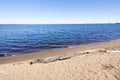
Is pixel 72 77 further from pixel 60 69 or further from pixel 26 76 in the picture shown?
pixel 26 76

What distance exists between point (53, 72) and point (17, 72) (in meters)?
2.09

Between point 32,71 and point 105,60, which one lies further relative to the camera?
point 105,60

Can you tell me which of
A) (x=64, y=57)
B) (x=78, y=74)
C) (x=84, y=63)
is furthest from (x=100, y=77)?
(x=64, y=57)

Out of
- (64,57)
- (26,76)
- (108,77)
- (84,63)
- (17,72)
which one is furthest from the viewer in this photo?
(64,57)

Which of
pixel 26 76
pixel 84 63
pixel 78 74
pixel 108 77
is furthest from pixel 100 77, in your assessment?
pixel 26 76

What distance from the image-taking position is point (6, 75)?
9.43 m

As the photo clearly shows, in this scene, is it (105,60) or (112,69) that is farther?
(105,60)

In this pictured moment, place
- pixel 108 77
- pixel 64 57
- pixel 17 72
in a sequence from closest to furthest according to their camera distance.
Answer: pixel 108 77 < pixel 17 72 < pixel 64 57

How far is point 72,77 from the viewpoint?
874 centimetres

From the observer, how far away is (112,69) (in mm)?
9492

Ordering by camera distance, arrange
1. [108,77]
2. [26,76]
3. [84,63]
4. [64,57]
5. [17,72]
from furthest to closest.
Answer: [64,57] → [84,63] → [17,72] → [26,76] → [108,77]

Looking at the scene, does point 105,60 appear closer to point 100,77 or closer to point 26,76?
point 100,77

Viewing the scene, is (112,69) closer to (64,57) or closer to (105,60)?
(105,60)

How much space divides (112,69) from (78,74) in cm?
198
